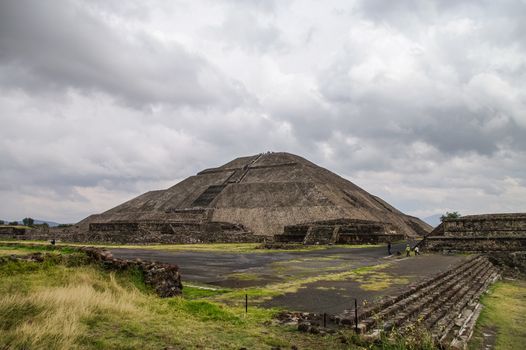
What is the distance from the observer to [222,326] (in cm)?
656

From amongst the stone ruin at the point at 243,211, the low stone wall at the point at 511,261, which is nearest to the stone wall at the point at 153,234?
the stone ruin at the point at 243,211

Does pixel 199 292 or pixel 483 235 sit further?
pixel 483 235

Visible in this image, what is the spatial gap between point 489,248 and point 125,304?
25.1 meters

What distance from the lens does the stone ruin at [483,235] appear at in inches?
974

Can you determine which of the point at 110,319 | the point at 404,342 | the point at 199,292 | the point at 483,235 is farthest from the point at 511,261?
the point at 110,319

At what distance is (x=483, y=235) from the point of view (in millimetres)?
26969

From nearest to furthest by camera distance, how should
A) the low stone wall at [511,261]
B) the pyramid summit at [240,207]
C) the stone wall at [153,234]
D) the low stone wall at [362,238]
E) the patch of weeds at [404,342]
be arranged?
the patch of weeds at [404,342] < the low stone wall at [511,261] < the low stone wall at [362,238] < the stone wall at [153,234] < the pyramid summit at [240,207]

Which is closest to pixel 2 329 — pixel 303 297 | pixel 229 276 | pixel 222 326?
pixel 222 326

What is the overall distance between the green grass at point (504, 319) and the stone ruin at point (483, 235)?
9.29m

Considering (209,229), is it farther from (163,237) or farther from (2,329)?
(2,329)

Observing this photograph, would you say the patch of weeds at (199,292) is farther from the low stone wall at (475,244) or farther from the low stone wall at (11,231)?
the low stone wall at (11,231)

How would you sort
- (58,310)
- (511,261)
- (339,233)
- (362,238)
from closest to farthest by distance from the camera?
(58,310) < (511,261) < (362,238) < (339,233)

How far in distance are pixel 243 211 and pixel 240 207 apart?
2.05 m

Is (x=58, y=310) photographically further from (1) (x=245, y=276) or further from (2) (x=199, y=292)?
(1) (x=245, y=276)
